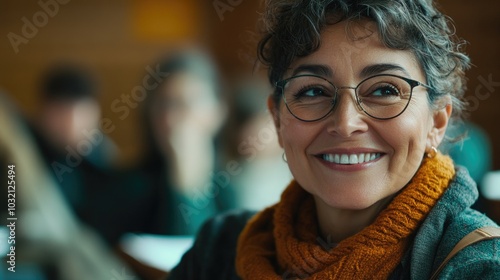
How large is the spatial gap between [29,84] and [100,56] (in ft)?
2.02

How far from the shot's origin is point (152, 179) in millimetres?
2988

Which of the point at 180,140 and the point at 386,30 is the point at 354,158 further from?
the point at 180,140

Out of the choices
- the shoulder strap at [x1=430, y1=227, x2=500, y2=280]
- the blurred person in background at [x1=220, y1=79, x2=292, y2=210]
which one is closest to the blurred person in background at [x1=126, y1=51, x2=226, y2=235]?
the blurred person in background at [x1=220, y1=79, x2=292, y2=210]

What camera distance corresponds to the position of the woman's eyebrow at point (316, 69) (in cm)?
122

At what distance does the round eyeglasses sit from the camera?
47.0 inches

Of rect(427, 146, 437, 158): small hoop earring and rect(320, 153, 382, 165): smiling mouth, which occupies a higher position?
rect(320, 153, 382, 165): smiling mouth

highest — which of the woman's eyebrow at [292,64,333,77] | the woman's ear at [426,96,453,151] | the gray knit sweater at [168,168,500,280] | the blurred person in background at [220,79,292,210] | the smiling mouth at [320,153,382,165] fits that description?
the woman's eyebrow at [292,64,333,77]

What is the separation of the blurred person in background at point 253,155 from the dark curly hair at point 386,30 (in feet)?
5.41

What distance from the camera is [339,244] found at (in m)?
1.21

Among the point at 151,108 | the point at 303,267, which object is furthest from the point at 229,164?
the point at 303,267

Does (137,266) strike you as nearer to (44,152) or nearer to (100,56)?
(44,152)

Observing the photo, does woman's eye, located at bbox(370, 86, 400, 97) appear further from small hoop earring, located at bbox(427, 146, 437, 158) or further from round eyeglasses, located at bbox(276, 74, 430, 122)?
small hoop earring, located at bbox(427, 146, 437, 158)

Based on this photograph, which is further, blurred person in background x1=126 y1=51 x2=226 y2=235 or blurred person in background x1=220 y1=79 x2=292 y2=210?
blurred person in background x1=220 y1=79 x2=292 y2=210

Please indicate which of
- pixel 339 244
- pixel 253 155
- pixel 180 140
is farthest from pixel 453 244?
pixel 253 155
